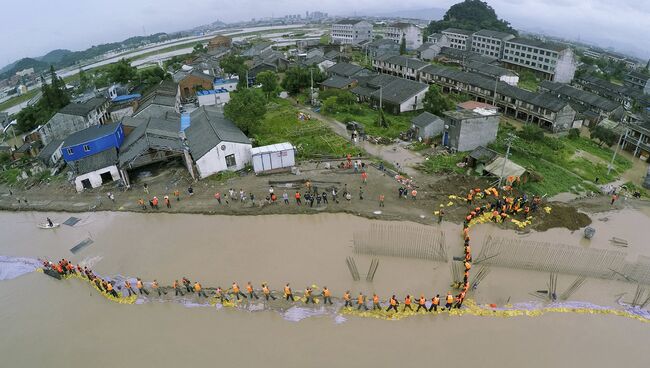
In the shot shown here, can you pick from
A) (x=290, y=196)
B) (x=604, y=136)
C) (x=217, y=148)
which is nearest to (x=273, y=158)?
(x=217, y=148)

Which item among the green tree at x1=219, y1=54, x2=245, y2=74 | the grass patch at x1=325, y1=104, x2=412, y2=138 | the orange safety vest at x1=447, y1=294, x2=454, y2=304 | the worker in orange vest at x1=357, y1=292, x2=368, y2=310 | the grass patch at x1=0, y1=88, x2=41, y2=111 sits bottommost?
the grass patch at x1=0, y1=88, x2=41, y2=111

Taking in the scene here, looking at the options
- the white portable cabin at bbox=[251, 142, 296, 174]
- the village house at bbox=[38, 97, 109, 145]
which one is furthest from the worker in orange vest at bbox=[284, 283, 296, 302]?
the village house at bbox=[38, 97, 109, 145]

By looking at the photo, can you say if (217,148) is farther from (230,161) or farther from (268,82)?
(268,82)

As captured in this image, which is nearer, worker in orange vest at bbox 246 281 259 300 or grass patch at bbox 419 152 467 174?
worker in orange vest at bbox 246 281 259 300

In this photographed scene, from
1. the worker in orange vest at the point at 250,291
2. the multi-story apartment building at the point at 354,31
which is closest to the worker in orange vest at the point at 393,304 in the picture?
the worker in orange vest at the point at 250,291

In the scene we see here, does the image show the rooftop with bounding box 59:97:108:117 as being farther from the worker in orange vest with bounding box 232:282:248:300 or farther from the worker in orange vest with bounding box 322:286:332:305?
the worker in orange vest with bounding box 322:286:332:305

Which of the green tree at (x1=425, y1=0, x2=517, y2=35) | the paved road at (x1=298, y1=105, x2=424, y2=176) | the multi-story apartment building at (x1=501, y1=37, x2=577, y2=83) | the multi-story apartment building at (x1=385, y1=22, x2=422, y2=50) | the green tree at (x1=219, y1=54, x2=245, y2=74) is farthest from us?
the green tree at (x1=425, y1=0, x2=517, y2=35)

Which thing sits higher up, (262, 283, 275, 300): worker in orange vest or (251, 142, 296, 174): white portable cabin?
(251, 142, 296, 174): white portable cabin

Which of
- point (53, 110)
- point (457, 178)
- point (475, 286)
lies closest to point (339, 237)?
point (475, 286)
